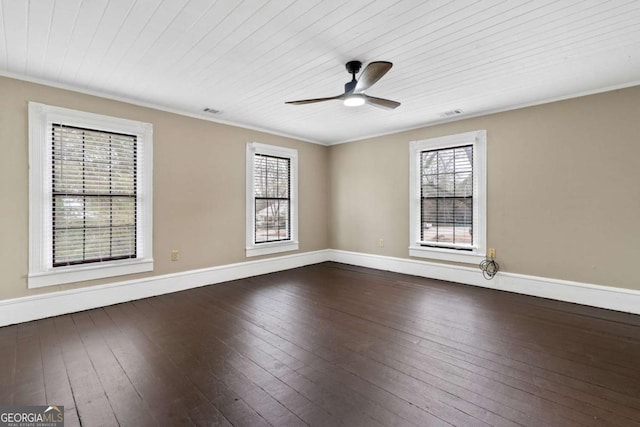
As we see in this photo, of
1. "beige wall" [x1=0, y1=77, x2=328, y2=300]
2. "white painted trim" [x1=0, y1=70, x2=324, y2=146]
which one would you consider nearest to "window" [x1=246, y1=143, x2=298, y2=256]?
"beige wall" [x1=0, y1=77, x2=328, y2=300]

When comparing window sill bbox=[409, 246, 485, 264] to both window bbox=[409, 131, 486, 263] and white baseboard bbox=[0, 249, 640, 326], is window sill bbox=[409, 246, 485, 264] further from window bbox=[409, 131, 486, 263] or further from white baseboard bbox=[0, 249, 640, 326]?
white baseboard bbox=[0, 249, 640, 326]

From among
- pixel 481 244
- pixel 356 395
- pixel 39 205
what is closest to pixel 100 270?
pixel 39 205

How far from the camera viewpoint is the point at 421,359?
92.8 inches

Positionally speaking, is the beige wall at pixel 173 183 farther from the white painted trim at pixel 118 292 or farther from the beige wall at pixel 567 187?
the beige wall at pixel 567 187

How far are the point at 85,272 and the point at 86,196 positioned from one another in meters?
0.87

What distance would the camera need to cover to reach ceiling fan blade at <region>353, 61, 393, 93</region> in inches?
89.8

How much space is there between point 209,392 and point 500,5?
3163 millimetres

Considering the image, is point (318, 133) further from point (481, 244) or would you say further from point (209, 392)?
point (209, 392)

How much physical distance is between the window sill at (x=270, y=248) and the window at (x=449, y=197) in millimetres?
2165

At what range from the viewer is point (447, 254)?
185 inches

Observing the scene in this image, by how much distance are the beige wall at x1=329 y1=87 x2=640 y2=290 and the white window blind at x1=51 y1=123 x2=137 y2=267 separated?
176 inches

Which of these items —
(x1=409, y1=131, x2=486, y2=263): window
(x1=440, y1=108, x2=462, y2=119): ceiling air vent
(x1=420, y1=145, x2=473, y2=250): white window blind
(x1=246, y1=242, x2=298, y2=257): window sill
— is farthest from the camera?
(x1=246, y1=242, x2=298, y2=257): window sill

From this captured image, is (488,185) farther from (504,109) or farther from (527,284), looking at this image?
(527,284)

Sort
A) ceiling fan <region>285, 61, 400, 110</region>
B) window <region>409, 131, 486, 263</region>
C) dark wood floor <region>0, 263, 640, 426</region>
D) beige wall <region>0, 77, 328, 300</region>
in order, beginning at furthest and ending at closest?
window <region>409, 131, 486, 263</region>
beige wall <region>0, 77, 328, 300</region>
ceiling fan <region>285, 61, 400, 110</region>
dark wood floor <region>0, 263, 640, 426</region>
